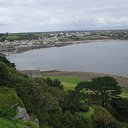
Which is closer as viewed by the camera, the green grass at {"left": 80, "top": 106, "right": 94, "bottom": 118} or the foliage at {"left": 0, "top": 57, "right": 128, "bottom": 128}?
the foliage at {"left": 0, "top": 57, "right": 128, "bottom": 128}

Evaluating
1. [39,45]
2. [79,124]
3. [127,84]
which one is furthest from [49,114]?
[39,45]

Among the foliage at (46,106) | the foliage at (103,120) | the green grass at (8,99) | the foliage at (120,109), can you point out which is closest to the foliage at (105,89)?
the foliage at (120,109)

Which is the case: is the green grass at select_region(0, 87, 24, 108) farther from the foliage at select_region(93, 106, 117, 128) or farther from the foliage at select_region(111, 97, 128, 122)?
the foliage at select_region(111, 97, 128, 122)

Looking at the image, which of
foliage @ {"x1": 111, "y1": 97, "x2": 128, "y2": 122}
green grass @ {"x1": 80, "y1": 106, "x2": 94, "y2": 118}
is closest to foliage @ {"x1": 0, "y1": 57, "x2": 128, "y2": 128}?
green grass @ {"x1": 80, "y1": 106, "x2": 94, "y2": 118}

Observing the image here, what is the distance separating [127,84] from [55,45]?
116 meters

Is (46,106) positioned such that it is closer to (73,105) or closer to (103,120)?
(73,105)

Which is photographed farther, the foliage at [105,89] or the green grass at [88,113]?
the foliage at [105,89]

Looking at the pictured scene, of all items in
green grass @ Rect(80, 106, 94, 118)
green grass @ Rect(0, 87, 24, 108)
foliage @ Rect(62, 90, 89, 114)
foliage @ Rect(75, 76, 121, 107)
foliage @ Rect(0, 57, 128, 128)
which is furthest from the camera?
foliage @ Rect(75, 76, 121, 107)

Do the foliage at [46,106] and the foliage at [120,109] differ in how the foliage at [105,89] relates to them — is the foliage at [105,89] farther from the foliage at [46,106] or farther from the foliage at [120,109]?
the foliage at [46,106]

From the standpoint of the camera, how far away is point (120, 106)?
3055 cm

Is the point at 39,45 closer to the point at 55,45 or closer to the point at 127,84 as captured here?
the point at 55,45

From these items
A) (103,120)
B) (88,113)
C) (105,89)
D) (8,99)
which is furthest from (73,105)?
(8,99)

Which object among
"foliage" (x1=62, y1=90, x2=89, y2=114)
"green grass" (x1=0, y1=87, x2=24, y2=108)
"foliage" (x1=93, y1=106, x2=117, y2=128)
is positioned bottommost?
"foliage" (x1=93, y1=106, x2=117, y2=128)

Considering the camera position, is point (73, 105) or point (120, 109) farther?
point (120, 109)
